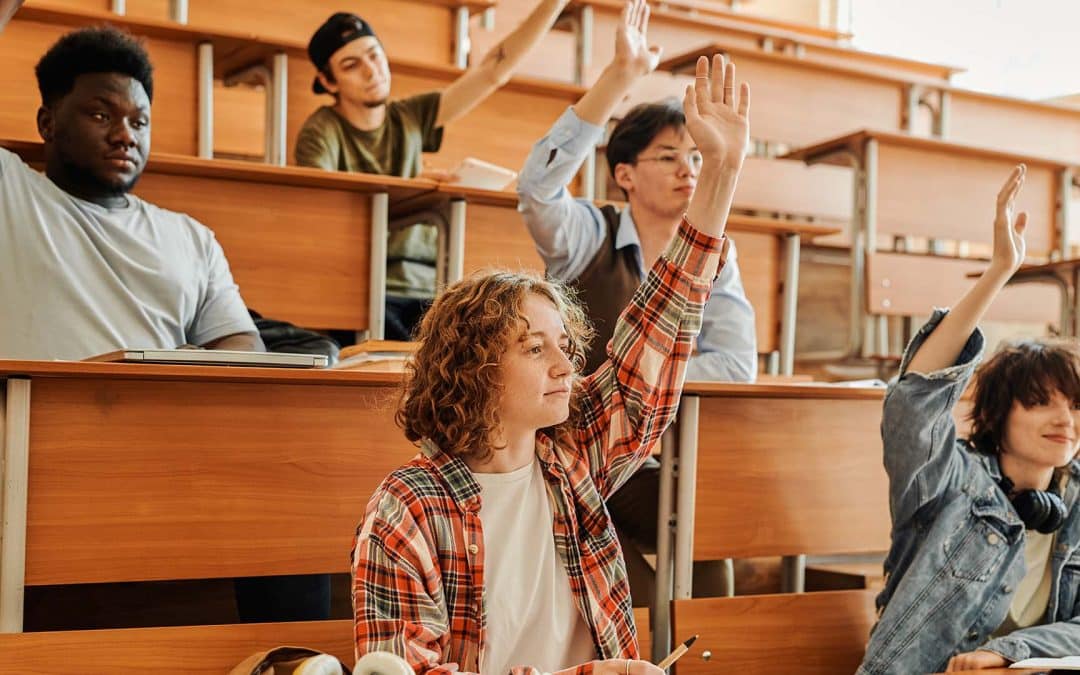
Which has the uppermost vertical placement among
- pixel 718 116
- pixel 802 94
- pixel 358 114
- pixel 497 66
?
pixel 802 94

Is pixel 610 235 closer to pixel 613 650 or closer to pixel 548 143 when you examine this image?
pixel 548 143

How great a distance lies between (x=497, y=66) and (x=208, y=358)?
5.54 feet

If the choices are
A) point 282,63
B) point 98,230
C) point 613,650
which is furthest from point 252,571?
point 282,63

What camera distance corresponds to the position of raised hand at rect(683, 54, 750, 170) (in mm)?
1371

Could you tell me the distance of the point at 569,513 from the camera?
4.36 feet

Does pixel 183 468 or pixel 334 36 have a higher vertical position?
pixel 334 36

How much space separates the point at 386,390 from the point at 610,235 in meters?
0.63

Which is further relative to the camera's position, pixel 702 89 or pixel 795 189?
pixel 795 189

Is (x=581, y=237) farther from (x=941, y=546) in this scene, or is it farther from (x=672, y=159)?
(x=941, y=546)

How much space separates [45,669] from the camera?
1.32m

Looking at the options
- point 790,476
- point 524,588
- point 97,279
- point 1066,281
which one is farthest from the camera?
point 1066,281

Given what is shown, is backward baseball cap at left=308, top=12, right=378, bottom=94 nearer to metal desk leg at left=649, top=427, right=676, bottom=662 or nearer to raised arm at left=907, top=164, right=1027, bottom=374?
metal desk leg at left=649, top=427, right=676, bottom=662

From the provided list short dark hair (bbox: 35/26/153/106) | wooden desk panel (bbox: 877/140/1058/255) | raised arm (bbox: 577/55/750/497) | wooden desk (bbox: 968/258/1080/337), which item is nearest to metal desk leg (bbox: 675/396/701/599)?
raised arm (bbox: 577/55/750/497)

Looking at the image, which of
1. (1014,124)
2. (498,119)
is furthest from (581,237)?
(1014,124)
